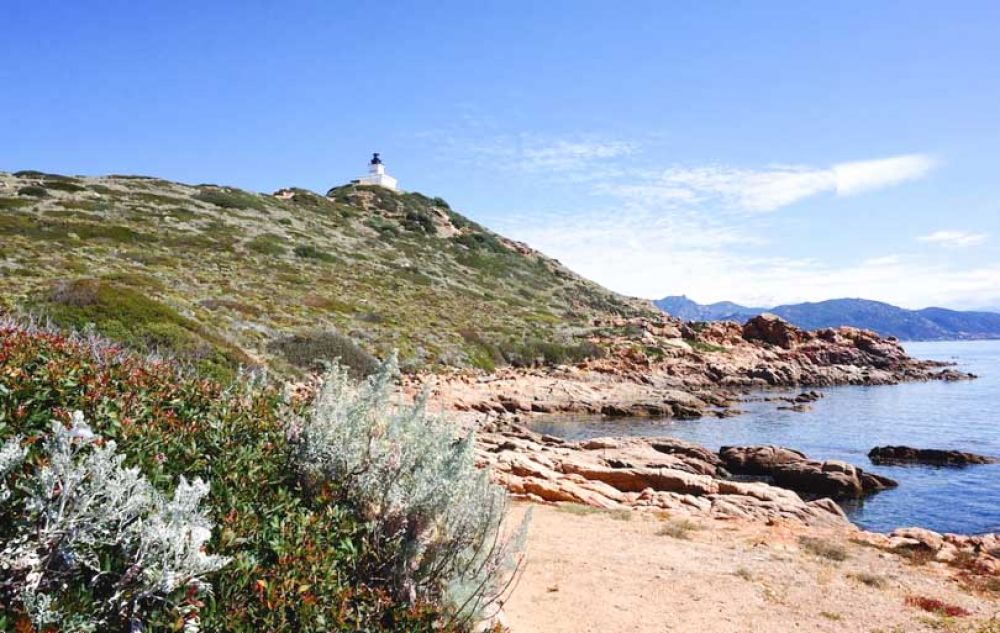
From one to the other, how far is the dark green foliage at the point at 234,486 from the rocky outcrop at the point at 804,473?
16736mm

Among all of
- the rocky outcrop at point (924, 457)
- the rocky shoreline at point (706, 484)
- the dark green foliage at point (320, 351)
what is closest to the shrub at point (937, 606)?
the rocky shoreline at point (706, 484)

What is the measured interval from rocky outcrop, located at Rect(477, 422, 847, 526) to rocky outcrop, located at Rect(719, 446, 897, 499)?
1.89 meters

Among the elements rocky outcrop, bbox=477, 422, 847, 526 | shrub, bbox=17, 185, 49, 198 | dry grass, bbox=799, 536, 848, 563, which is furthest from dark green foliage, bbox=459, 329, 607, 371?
shrub, bbox=17, 185, 49, 198

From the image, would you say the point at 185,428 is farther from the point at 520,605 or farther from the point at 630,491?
the point at 630,491

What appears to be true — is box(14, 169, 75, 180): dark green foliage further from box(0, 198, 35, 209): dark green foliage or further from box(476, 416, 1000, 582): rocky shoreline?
box(476, 416, 1000, 582): rocky shoreline

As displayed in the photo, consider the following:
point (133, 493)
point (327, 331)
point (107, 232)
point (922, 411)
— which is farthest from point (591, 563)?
point (107, 232)

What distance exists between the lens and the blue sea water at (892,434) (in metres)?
15.8

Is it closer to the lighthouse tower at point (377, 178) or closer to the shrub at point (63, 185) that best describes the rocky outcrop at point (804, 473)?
the shrub at point (63, 185)

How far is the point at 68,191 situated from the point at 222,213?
10.8 metres

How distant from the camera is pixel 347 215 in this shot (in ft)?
221

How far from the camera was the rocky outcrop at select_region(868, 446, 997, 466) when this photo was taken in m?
21.4

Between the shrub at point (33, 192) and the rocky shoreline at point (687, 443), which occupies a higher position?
the shrub at point (33, 192)

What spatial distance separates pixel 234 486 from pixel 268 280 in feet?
106

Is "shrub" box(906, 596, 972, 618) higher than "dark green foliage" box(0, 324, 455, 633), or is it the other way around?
"dark green foliage" box(0, 324, 455, 633)
